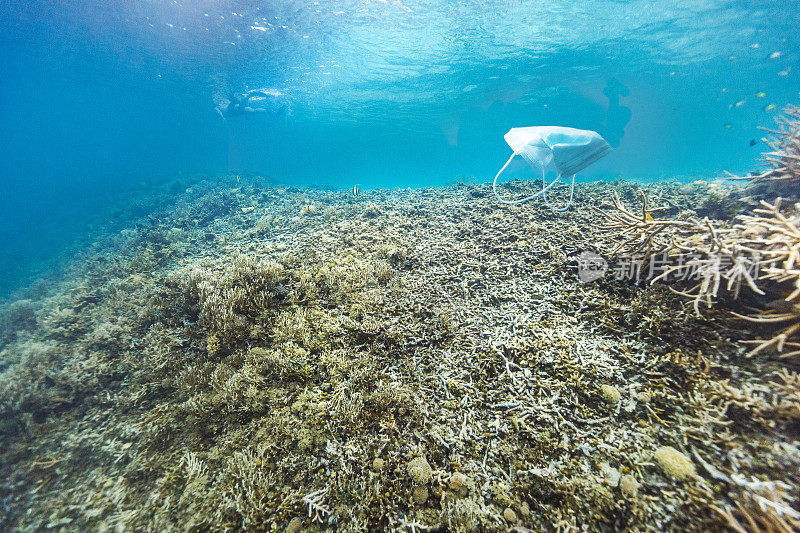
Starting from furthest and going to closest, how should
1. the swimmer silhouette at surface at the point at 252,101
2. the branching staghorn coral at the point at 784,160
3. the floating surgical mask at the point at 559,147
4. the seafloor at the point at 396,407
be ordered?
the swimmer silhouette at surface at the point at 252,101, the branching staghorn coral at the point at 784,160, the floating surgical mask at the point at 559,147, the seafloor at the point at 396,407

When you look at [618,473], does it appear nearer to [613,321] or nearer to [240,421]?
[613,321]

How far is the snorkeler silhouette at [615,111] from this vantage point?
35094mm

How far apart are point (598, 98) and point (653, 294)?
50761mm

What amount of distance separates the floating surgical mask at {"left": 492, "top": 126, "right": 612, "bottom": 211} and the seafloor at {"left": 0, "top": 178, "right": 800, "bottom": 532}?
1.35 m

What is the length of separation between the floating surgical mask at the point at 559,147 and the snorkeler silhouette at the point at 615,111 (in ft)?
138

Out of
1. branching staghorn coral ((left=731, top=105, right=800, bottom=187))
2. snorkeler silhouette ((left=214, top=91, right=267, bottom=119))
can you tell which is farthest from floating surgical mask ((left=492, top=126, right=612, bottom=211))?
snorkeler silhouette ((left=214, top=91, right=267, bottom=119))

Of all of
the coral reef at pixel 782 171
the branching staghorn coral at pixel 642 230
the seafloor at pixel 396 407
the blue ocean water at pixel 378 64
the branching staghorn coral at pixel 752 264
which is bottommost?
the seafloor at pixel 396 407

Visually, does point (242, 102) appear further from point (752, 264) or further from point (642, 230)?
point (752, 264)

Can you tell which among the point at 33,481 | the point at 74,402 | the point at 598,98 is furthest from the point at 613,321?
the point at 598,98

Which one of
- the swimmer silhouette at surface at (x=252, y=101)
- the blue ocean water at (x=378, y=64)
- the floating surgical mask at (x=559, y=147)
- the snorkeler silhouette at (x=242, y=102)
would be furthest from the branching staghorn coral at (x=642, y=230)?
the snorkeler silhouette at (x=242, y=102)

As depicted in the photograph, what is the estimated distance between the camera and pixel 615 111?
46.0 meters

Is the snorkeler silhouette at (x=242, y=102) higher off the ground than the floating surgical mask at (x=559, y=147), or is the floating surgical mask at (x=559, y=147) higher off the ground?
the snorkeler silhouette at (x=242, y=102)

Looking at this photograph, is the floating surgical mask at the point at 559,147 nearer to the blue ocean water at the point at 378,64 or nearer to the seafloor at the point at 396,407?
the seafloor at the point at 396,407

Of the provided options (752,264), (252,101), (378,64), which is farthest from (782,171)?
(252,101)
